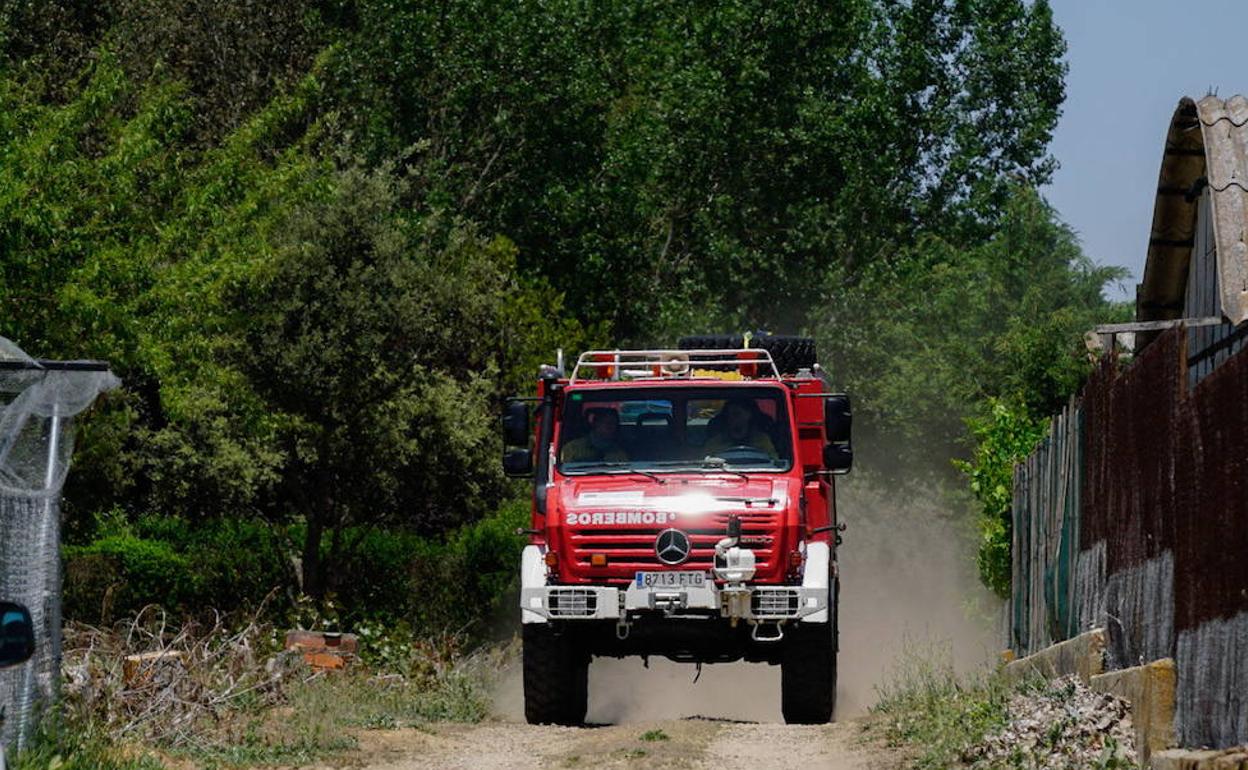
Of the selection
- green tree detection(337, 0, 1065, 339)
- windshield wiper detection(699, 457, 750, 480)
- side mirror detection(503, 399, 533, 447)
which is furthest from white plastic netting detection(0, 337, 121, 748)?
green tree detection(337, 0, 1065, 339)

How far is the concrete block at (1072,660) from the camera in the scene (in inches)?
480

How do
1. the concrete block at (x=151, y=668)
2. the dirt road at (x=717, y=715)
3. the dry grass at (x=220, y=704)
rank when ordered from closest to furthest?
the dry grass at (x=220, y=704), the dirt road at (x=717, y=715), the concrete block at (x=151, y=668)

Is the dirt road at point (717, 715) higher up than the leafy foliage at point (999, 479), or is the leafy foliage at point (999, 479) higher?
the leafy foliage at point (999, 479)

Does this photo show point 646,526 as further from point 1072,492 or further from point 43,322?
point 43,322

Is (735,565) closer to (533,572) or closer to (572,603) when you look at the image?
(572,603)

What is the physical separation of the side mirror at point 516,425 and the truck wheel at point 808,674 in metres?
2.53

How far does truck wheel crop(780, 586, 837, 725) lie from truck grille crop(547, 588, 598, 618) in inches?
63.1

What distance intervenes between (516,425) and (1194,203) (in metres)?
5.26

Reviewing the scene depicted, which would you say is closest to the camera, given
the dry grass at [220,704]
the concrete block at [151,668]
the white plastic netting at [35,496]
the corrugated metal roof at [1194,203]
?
the white plastic netting at [35,496]

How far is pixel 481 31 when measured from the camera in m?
40.9

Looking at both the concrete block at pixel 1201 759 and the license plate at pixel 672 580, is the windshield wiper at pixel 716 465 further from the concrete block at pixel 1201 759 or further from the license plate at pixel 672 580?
the concrete block at pixel 1201 759

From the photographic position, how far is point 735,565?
15.7 m

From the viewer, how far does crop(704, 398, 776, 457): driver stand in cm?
1645

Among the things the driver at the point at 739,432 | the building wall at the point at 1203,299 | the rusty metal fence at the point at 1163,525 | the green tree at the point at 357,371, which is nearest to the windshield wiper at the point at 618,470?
the driver at the point at 739,432
